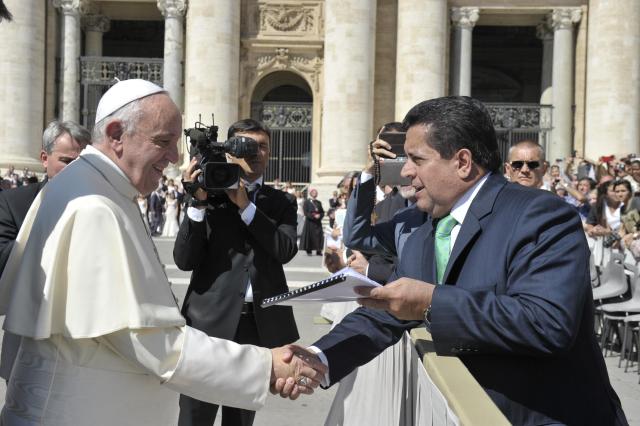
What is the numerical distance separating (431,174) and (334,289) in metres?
0.54

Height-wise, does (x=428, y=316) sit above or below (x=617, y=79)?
below

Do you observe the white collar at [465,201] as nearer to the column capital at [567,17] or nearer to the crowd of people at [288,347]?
the crowd of people at [288,347]

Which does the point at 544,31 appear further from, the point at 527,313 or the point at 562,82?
the point at 527,313

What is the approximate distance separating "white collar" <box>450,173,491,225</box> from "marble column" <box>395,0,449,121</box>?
2188 centimetres

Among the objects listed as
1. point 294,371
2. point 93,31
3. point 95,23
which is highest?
point 95,23

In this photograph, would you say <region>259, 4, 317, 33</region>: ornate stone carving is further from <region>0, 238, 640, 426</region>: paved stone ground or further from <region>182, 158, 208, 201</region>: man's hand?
<region>182, 158, 208, 201</region>: man's hand

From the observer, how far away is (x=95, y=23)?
91.5ft

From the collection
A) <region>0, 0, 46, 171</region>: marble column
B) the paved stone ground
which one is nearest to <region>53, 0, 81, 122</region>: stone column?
<region>0, 0, 46, 171</region>: marble column

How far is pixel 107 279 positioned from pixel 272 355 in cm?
73

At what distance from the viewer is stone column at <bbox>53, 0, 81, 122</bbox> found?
25484 millimetres

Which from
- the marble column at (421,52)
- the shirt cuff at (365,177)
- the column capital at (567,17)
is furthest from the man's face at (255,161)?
the column capital at (567,17)

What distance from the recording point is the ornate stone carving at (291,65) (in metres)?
26.3

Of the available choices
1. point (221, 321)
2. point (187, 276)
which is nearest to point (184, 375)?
point (221, 321)

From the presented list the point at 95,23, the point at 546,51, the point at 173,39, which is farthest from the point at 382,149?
the point at 95,23
